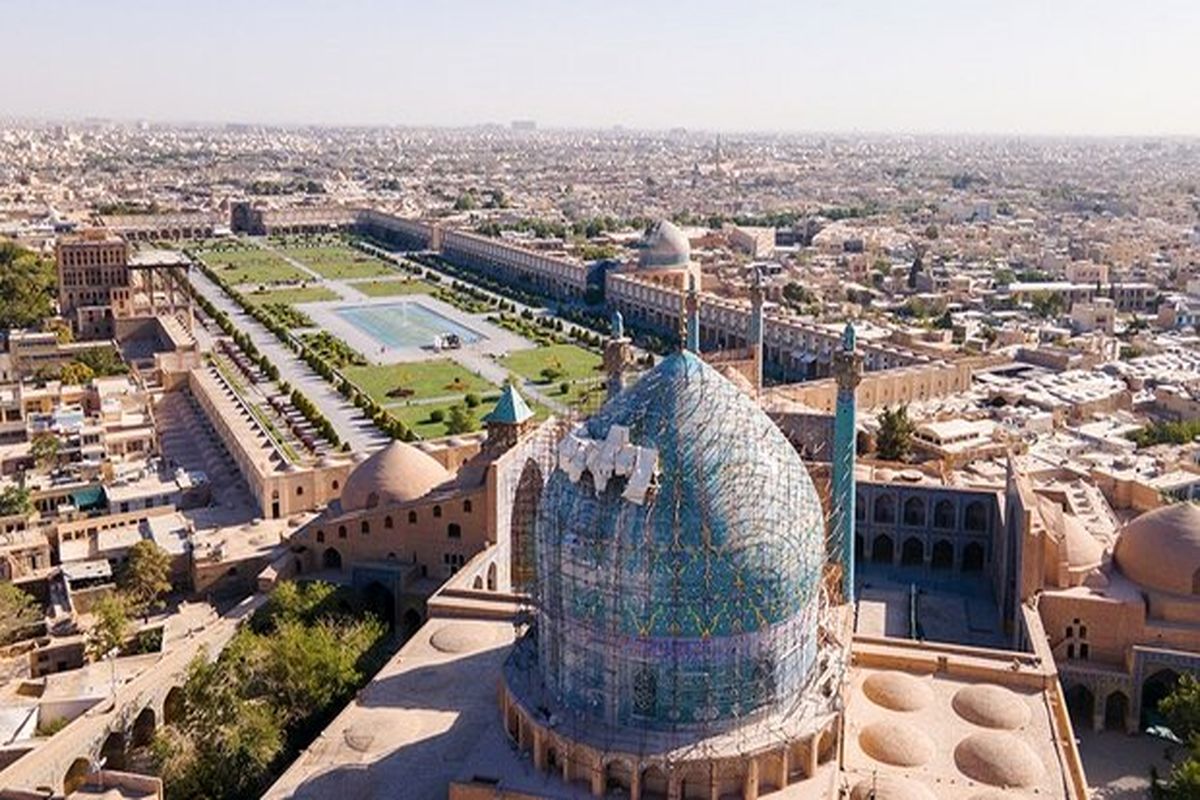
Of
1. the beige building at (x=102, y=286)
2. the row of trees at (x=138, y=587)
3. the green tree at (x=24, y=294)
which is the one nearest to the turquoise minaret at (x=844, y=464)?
the row of trees at (x=138, y=587)

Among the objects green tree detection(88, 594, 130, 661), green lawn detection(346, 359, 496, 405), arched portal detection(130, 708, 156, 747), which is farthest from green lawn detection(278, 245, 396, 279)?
arched portal detection(130, 708, 156, 747)

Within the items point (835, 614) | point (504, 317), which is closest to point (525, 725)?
point (835, 614)

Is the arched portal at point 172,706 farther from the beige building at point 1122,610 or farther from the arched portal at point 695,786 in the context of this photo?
the beige building at point 1122,610

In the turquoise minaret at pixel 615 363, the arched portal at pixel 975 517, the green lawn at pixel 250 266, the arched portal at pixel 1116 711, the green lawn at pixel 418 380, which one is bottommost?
the arched portal at pixel 1116 711

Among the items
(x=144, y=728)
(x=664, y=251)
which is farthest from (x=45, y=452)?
(x=664, y=251)

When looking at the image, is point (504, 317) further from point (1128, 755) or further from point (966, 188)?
point (966, 188)

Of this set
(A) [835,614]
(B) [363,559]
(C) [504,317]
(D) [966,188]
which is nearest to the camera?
(A) [835,614]

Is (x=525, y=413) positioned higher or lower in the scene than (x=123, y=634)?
higher
